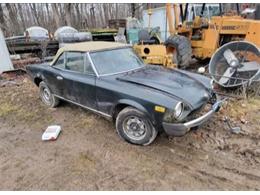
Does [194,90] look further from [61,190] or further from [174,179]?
[61,190]

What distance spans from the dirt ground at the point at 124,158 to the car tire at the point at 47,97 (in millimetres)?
638

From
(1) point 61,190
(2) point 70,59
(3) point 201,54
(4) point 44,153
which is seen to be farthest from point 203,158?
(3) point 201,54

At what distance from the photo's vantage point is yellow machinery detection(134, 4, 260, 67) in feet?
18.5

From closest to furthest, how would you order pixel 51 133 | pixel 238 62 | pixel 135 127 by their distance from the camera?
pixel 135 127, pixel 51 133, pixel 238 62

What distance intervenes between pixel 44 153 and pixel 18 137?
92cm

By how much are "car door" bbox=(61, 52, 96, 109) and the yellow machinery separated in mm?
2997

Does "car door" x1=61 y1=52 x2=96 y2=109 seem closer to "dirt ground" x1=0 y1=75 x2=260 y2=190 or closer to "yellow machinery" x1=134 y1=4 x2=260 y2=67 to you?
"dirt ground" x1=0 y1=75 x2=260 y2=190

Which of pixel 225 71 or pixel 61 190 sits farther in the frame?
pixel 225 71

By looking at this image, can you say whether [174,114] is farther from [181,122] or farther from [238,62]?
[238,62]

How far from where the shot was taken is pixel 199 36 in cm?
709

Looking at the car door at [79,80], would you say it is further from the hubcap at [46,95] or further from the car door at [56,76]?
the hubcap at [46,95]

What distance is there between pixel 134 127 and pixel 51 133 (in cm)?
159

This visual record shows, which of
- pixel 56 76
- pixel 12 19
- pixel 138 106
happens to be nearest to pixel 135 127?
pixel 138 106

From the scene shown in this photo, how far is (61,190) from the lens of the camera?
8.34 feet
